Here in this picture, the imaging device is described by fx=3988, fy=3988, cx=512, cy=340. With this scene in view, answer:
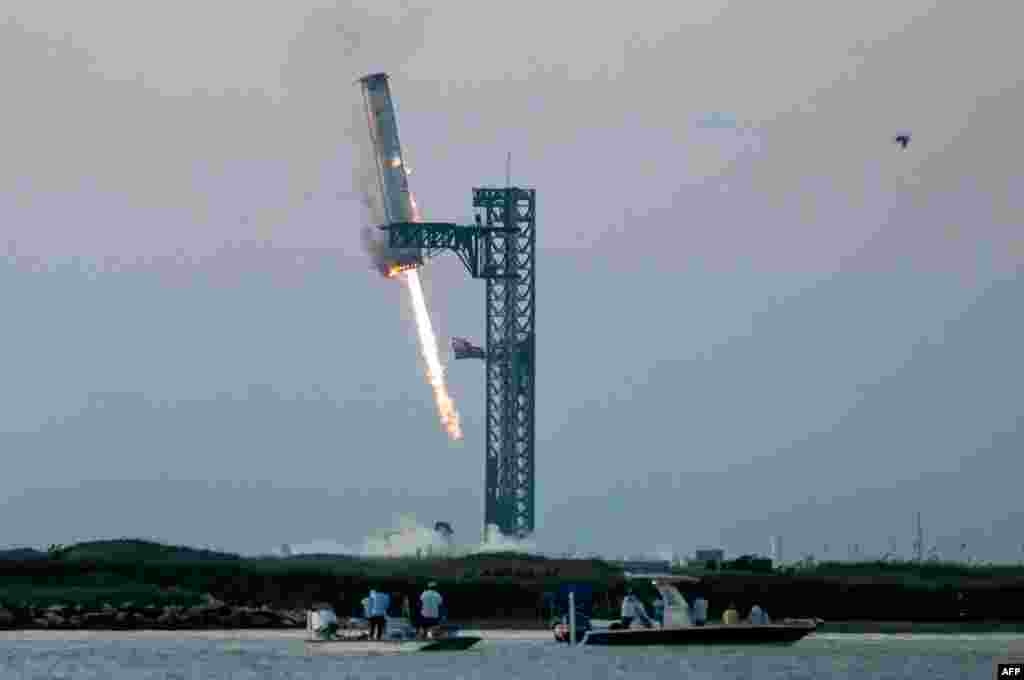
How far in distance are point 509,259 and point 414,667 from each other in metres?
57.8

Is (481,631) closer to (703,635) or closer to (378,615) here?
(378,615)

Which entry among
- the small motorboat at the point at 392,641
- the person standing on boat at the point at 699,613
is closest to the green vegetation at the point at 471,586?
the person standing on boat at the point at 699,613

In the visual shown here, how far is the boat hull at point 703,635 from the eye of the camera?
12275cm

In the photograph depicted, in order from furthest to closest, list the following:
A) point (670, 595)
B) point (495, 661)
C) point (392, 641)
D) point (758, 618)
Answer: point (758, 618)
point (670, 595)
point (392, 641)
point (495, 661)

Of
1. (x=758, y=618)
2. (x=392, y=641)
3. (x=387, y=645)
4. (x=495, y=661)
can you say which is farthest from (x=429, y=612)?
(x=758, y=618)

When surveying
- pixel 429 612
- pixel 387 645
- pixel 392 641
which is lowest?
pixel 387 645

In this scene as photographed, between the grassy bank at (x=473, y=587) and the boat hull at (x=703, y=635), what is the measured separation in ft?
60.2

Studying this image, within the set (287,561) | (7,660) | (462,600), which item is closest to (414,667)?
(7,660)

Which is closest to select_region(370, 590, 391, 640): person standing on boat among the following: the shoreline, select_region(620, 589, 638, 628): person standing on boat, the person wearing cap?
the person wearing cap

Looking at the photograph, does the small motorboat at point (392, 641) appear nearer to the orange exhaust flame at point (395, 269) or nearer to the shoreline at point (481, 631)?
the shoreline at point (481, 631)

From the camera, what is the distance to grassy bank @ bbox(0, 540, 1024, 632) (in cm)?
14550

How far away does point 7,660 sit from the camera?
382ft

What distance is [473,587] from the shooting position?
14725cm

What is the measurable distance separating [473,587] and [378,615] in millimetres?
24842
